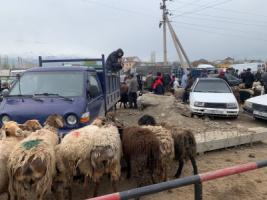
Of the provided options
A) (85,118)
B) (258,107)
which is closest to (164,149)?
(85,118)

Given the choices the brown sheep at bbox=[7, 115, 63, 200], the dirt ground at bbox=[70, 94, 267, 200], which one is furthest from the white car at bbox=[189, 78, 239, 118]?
the brown sheep at bbox=[7, 115, 63, 200]

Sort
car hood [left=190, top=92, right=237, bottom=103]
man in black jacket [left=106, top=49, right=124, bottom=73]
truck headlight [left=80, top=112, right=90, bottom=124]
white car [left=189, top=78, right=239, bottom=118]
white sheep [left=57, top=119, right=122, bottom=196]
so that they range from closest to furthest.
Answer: white sheep [left=57, top=119, right=122, bottom=196]
truck headlight [left=80, top=112, right=90, bottom=124]
man in black jacket [left=106, top=49, right=124, bottom=73]
white car [left=189, top=78, right=239, bottom=118]
car hood [left=190, top=92, right=237, bottom=103]

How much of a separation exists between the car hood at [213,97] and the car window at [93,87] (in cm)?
602

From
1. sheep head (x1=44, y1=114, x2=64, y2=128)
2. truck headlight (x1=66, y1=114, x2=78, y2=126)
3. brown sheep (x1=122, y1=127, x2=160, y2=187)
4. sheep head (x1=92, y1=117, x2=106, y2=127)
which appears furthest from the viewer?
truck headlight (x1=66, y1=114, x2=78, y2=126)

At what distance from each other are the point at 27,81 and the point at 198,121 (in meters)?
6.55

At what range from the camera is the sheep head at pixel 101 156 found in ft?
16.4

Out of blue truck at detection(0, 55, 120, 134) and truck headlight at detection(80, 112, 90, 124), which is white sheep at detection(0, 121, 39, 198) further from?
truck headlight at detection(80, 112, 90, 124)

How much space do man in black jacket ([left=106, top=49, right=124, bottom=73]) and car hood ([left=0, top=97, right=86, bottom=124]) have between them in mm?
5361

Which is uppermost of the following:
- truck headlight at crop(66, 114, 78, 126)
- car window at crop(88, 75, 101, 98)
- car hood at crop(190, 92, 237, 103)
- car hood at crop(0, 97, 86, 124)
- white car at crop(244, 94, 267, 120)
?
car window at crop(88, 75, 101, 98)

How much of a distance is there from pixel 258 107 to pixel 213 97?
173 cm

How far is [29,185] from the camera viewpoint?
443cm

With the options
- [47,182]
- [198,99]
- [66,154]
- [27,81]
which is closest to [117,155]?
[66,154]

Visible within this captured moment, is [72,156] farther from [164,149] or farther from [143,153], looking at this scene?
[164,149]

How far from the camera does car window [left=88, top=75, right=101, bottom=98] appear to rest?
8255 millimetres
